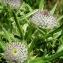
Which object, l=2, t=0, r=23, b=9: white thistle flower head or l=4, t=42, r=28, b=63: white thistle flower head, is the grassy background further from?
l=4, t=42, r=28, b=63: white thistle flower head

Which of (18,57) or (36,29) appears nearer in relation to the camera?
(18,57)

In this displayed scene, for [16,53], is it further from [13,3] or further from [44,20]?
[13,3]

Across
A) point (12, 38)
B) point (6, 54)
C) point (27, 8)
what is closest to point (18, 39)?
point (12, 38)

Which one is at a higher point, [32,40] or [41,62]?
[32,40]

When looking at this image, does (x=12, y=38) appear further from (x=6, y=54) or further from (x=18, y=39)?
(x=6, y=54)

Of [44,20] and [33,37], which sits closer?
[44,20]

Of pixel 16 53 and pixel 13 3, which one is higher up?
pixel 13 3

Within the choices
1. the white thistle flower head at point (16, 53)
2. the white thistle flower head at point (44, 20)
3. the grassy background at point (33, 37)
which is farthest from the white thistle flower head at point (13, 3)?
the white thistle flower head at point (16, 53)

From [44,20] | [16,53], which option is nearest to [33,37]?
[44,20]

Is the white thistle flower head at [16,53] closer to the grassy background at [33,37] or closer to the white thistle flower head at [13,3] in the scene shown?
the grassy background at [33,37]
